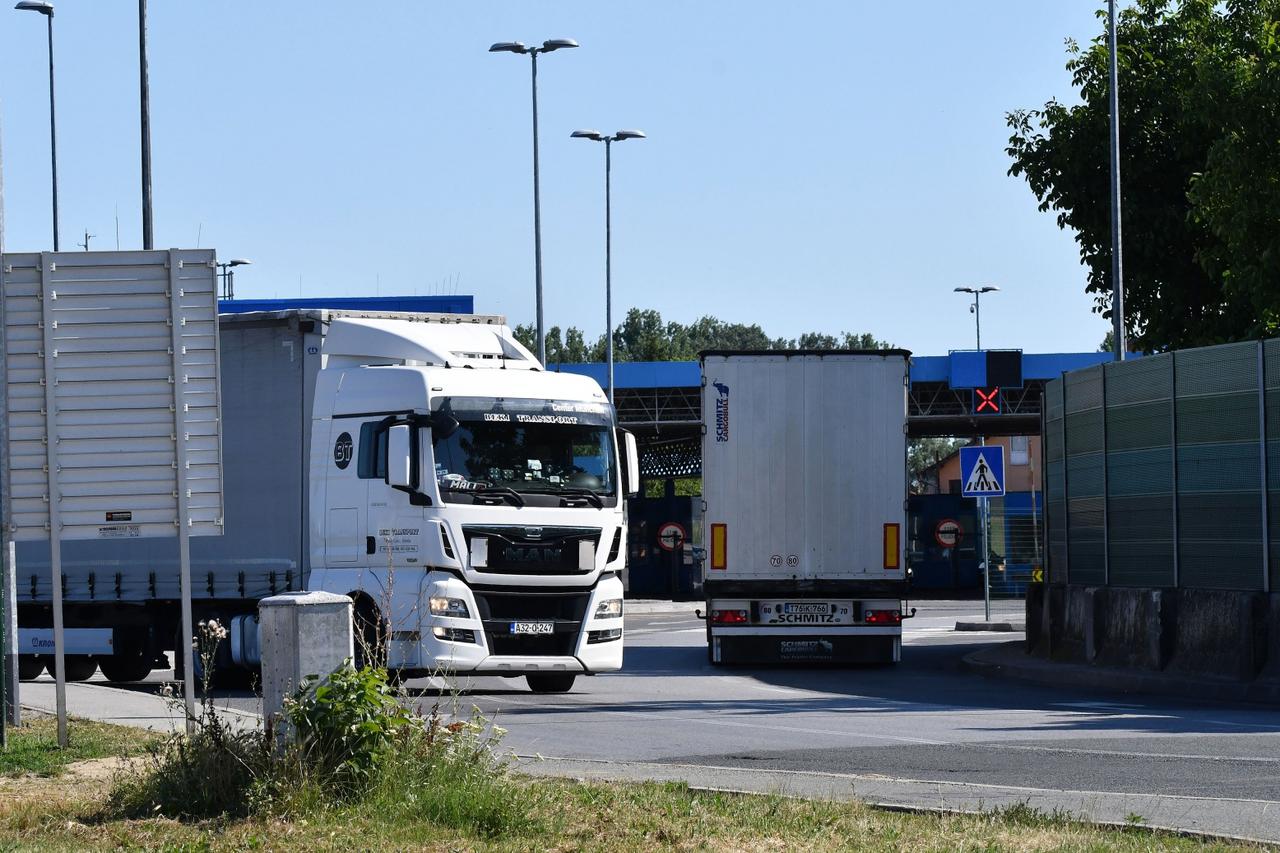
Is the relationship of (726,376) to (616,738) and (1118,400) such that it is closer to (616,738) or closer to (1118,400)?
(1118,400)

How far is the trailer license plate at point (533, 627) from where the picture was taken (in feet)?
58.2

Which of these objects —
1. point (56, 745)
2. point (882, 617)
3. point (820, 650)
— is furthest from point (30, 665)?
point (56, 745)

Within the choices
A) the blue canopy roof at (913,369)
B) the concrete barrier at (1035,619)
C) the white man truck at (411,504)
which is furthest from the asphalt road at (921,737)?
the blue canopy roof at (913,369)

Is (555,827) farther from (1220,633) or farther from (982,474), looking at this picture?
(982,474)

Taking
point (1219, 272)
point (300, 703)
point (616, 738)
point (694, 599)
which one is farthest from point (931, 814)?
point (694, 599)

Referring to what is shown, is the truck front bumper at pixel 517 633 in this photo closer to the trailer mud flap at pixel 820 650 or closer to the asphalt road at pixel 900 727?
the asphalt road at pixel 900 727

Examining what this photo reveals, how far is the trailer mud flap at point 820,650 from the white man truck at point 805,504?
2cm

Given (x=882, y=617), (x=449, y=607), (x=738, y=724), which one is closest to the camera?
(x=738, y=724)

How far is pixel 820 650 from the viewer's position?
874 inches

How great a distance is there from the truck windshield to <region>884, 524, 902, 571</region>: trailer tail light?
4735 millimetres

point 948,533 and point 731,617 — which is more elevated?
point 948,533

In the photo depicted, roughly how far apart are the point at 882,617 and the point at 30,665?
32.3ft

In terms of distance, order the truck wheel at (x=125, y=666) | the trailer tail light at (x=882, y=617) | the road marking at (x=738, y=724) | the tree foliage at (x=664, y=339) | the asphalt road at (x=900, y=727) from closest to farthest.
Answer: the asphalt road at (x=900, y=727) → the road marking at (x=738, y=724) → the truck wheel at (x=125, y=666) → the trailer tail light at (x=882, y=617) → the tree foliage at (x=664, y=339)

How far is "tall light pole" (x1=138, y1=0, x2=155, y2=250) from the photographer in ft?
88.4
